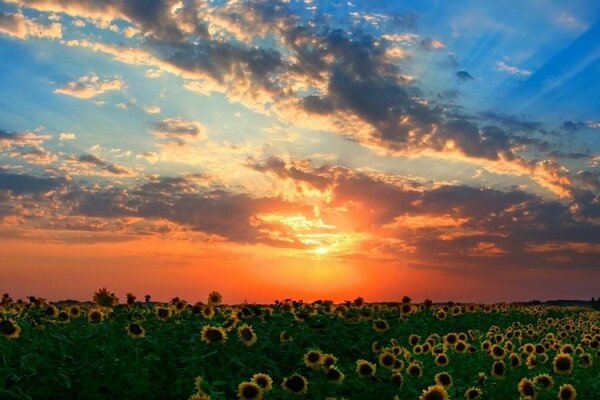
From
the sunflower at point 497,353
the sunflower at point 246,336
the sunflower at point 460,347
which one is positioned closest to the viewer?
the sunflower at point 246,336

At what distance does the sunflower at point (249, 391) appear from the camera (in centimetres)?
853

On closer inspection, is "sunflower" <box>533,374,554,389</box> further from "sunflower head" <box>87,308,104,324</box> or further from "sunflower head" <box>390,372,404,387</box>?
"sunflower head" <box>87,308,104,324</box>

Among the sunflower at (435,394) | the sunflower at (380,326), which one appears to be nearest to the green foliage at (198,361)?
the sunflower at (380,326)

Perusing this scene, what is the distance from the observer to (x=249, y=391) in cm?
855

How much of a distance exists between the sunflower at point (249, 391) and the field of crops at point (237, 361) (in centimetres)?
1

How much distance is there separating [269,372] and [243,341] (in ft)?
2.53

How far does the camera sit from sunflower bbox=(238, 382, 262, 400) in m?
8.53

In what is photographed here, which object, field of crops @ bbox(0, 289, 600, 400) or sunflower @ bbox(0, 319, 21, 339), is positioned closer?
field of crops @ bbox(0, 289, 600, 400)

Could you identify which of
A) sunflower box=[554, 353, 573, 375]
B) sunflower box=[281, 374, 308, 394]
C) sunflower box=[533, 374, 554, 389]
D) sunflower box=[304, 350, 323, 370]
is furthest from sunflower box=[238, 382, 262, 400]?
sunflower box=[554, 353, 573, 375]

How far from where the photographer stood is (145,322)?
13891 millimetres

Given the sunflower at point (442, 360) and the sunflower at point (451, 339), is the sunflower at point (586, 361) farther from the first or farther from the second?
the sunflower at point (442, 360)

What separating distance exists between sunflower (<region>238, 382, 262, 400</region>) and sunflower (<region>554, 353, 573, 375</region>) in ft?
23.0

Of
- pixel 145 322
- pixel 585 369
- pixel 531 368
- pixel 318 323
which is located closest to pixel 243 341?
pixel 145 322

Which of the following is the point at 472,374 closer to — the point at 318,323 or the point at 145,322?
the point at 318,323
